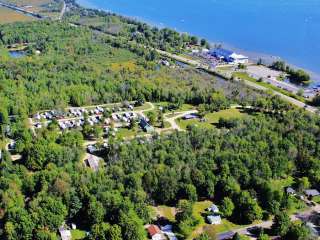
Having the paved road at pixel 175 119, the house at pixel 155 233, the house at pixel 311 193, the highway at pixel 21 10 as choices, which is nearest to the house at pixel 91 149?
the paved road at pixel 175 119

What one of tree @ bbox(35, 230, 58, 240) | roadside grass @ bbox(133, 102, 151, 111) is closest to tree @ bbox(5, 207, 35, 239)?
tree @ bbox(35, 230, 58, 240)

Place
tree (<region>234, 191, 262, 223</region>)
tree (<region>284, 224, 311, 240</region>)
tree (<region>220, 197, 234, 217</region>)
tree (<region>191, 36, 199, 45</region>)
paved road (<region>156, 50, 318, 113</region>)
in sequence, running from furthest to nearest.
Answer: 1. tree (<region>191, 36, 199, 45</region>)
2. paved road (<region>156, 50, 318, 113</region>)
3. tree (<region>220, 197, 234, 217</region>)
4. tree (<region>234, 191, 262, 223</region>)
5. tree (<region>284, 224, 311, 240</region>)

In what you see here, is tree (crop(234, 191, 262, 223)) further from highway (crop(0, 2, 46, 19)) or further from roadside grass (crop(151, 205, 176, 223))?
highway (crop(0, 2, 46, 19))

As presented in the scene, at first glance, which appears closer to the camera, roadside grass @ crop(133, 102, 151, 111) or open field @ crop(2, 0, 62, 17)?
roadside grass @ crop(133, 102, 151, 111)

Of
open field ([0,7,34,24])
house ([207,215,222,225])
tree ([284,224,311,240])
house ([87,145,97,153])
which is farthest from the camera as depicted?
open field ([0,7,34,24])

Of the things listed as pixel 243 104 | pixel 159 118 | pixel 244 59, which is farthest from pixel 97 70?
pixel 244 59

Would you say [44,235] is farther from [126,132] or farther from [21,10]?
[21,10]
